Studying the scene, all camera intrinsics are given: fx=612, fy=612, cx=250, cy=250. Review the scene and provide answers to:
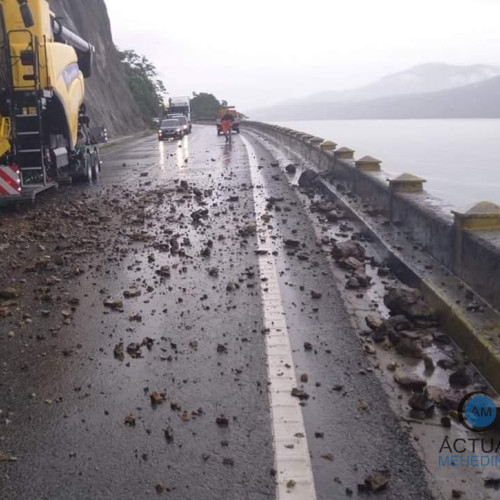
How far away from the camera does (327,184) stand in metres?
14.1

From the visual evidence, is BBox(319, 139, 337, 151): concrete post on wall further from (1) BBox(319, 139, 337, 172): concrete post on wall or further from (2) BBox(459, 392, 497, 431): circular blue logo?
(2) BBox(459, 392, 497, 431): circular blue logo

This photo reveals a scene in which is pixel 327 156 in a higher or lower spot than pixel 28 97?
lower

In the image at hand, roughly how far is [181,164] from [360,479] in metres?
19.1

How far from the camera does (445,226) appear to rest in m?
6.56

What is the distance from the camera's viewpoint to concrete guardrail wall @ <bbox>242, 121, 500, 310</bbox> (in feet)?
17.6

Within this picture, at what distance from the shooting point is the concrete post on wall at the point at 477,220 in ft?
19.0

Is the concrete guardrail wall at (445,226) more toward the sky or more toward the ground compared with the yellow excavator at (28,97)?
more toward the ground

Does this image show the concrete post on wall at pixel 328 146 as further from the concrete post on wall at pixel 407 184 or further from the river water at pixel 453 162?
the concrete post on wall at pixel 407 184

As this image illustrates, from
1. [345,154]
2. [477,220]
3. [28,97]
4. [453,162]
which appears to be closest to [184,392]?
[477,220]

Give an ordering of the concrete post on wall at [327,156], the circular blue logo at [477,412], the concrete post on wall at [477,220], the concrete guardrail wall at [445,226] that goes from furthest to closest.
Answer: the concrete post on wall at [327,156], the concrete post on wall at [477,220], the concrete guardrail wall at [445,226], the circular blue logo at [477,412]

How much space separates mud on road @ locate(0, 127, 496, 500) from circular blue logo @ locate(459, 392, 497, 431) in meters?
0.35

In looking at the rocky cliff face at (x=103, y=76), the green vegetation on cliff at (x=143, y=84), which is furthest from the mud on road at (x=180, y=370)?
the green vegetation on cliff at (x=143, y=84)

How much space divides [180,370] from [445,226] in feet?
11.3

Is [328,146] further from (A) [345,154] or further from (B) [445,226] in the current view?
(B) [445,226]
